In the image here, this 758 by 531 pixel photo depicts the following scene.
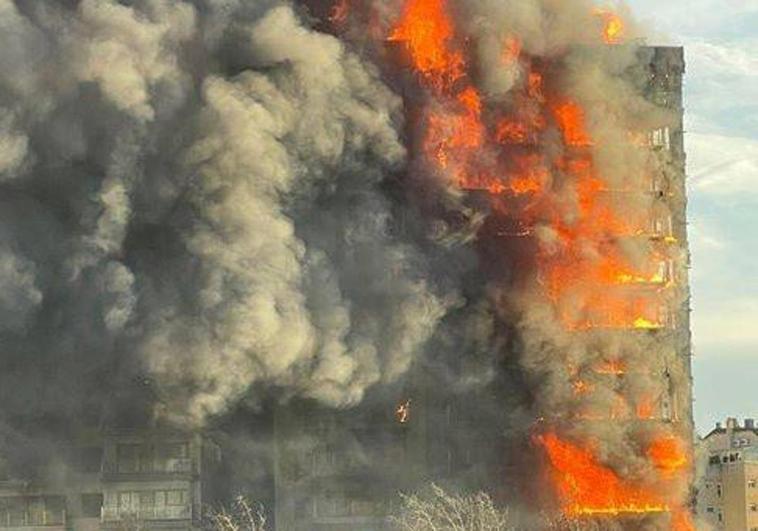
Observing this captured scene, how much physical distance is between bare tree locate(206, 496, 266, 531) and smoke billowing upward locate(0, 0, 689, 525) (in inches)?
284

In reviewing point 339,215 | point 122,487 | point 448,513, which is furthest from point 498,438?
point 122,487

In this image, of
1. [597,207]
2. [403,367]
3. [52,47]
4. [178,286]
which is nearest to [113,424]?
[178,286]

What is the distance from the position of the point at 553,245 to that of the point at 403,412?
44.2ft

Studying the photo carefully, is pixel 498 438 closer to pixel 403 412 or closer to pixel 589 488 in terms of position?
pixel 403 412

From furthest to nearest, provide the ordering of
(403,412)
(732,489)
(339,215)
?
(732,489), (403,412), (339,215)

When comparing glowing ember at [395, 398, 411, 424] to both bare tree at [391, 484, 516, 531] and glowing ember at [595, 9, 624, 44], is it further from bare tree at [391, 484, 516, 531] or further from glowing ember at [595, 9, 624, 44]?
glowing ember at [595, 9, 624, 44]

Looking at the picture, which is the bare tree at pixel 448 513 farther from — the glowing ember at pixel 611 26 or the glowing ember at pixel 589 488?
the glowing ember at pixel 611 26

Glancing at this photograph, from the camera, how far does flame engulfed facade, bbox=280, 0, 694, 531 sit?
85.0 metres

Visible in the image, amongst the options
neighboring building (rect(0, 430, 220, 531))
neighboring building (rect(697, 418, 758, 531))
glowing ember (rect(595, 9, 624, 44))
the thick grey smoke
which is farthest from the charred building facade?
neighboring building (rect(697, 418, 758, 531))

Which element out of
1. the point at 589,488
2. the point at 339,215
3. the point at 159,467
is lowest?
the point at 589,488

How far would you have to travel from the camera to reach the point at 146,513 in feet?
288

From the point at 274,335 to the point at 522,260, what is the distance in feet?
62.6

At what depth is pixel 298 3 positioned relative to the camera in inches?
3275

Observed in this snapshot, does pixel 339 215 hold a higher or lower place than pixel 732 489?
higher
